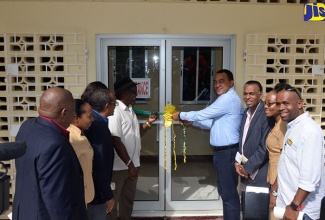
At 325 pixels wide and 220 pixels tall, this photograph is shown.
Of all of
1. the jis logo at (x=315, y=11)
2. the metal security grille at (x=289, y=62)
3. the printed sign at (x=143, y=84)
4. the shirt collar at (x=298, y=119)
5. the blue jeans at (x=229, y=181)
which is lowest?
the blue jeans at (x=229, y=181)

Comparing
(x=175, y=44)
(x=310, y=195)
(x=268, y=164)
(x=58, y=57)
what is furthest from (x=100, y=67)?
(x=310, y=195)

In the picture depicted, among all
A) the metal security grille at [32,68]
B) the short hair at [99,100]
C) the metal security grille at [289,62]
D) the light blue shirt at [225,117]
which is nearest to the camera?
the short hair at [99,100]

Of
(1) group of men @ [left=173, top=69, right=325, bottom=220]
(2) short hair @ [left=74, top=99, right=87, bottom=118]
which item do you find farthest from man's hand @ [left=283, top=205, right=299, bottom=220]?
(2) short hair @ [left=74, top=99, right=87, bottom=118]

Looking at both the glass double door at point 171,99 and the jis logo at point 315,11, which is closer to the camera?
the jis logo at point 315,11

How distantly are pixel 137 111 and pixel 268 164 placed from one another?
1708 millimetres

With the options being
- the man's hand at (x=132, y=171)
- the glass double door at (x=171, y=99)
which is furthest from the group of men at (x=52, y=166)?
the glass double door at (x=171, y=99)

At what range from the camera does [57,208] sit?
6.64 ft

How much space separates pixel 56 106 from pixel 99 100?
837 mm

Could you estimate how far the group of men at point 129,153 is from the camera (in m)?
2.04

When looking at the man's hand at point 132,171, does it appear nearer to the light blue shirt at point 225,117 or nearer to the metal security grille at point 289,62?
the light blue shirt at point 225,117

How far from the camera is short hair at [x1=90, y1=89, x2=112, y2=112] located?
3027mm

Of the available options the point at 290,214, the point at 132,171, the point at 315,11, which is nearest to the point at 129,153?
the point at 132,171

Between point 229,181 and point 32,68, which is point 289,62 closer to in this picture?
point 229,181

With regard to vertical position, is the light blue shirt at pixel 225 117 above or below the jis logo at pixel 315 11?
below
